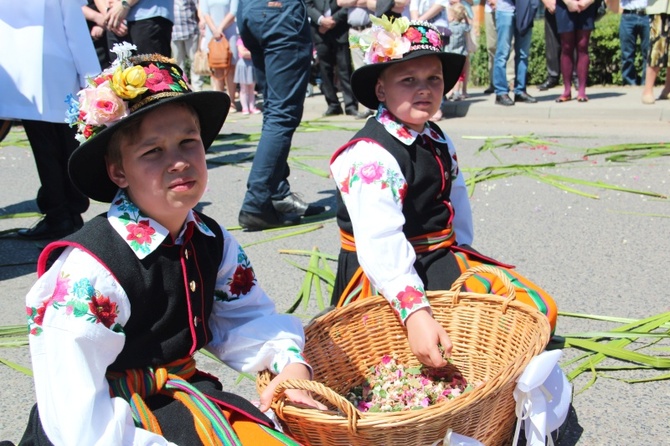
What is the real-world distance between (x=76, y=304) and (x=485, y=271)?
4.94 ft

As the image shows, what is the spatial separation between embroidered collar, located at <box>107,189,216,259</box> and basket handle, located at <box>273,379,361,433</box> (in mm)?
524

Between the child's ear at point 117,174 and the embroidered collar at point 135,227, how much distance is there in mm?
36

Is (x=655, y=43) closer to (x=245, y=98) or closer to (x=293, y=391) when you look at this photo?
(x=245, y=98)

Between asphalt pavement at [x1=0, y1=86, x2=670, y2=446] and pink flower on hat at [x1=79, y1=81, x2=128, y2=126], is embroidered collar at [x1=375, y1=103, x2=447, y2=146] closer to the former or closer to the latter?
asphalt pavement at [x1=0, y1=86, x2=670, y2=446]

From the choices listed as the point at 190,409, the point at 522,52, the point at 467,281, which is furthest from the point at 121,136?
the point at 522,52

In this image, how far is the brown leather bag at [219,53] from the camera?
444 inches

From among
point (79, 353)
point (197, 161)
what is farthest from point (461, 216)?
point (79, 353)

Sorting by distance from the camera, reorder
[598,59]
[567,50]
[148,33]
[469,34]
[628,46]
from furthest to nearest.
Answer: [598,59], [628,46], [469,34], [567,50], [148,33]

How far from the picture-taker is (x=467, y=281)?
10.1 feet

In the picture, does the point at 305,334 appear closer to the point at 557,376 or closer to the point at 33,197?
the point at 557,376

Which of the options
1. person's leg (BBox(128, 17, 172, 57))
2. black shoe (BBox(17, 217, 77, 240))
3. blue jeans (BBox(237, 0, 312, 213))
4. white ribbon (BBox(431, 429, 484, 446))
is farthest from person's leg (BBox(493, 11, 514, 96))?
white ribbon (BBox(431, 429, 484, 446))

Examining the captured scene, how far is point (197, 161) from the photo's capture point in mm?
2191

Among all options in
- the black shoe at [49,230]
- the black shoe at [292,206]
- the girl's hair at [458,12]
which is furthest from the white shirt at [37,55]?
the girl's hair at [458,12]

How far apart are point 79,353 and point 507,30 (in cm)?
923
